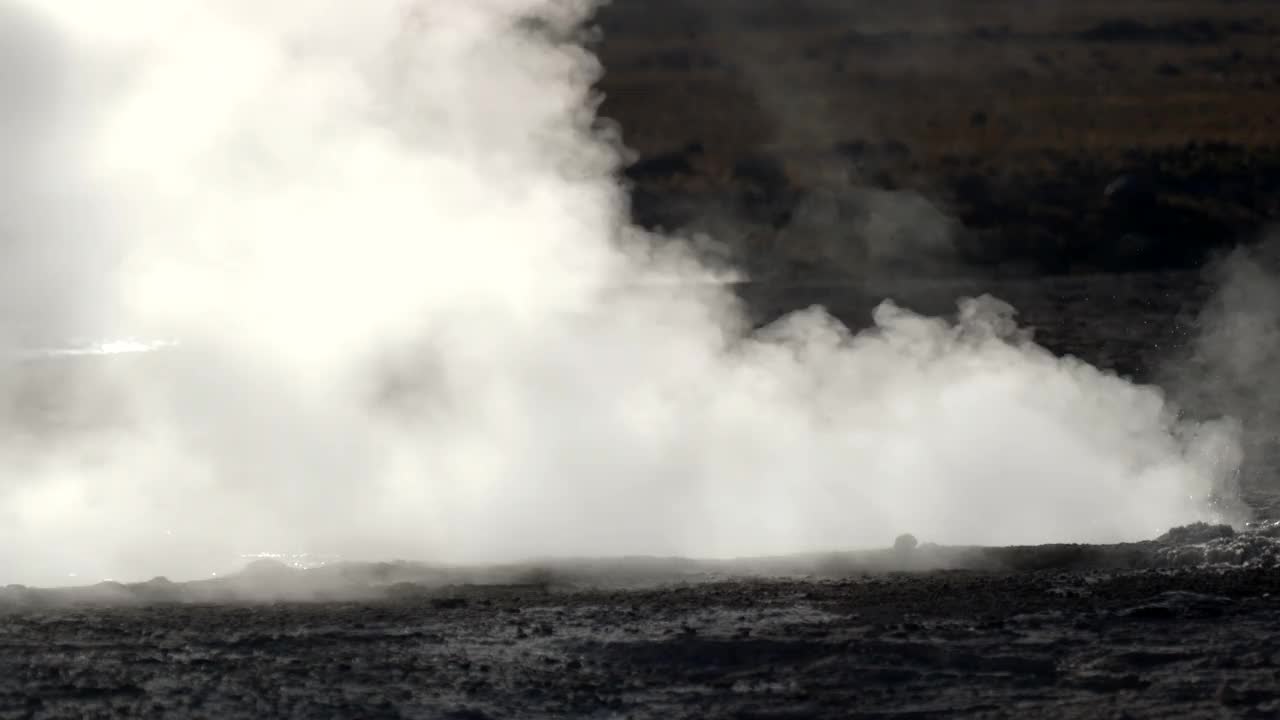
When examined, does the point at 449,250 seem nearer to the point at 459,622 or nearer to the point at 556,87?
the point at 556,87

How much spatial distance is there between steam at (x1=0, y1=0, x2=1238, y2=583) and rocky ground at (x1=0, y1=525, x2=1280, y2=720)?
757mm

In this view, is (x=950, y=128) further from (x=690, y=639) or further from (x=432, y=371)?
(x=690, y=639)

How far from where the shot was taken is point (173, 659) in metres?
7.87

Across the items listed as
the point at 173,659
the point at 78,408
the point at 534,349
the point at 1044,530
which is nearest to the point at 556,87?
the point at 534,349

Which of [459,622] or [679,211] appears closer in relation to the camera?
[459,622]

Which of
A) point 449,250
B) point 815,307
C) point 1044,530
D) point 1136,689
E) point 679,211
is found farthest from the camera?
point 679,211

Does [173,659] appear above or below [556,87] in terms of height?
below

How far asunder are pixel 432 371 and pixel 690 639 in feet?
17.3

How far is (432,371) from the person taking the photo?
1285cm

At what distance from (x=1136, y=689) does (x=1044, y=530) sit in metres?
2.89

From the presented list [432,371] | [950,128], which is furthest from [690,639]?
[950,128]

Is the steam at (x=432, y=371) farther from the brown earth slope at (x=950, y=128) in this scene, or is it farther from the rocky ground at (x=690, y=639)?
the brown earth slope at (x=950, y=128)

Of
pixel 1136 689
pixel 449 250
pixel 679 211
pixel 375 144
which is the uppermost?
pixel 679 211

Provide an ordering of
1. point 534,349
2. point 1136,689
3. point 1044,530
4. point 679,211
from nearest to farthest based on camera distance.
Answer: point 1136,689
point 1044,530
point 534,349
point 679,211
